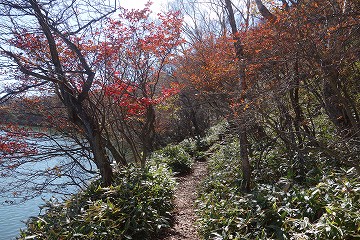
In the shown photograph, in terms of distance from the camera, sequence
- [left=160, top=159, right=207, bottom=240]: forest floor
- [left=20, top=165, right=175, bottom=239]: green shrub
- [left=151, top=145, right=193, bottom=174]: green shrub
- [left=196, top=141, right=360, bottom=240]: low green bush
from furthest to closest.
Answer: [left=151, top=145, right=193, bottom=174]: green shrub, [left=160, top=159, right=207, bottom=240]: forest floor, [left=20, top=165, right=175, bottom=239]: green shrub, [left=196, top=141, right=360, bottom=240]: low green bush

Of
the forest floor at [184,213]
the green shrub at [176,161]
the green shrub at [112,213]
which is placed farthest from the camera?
the green shrub at [176,161]

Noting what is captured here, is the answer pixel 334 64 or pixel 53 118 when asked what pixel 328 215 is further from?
pixel 53 118

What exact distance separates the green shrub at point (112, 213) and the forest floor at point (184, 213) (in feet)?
0.72

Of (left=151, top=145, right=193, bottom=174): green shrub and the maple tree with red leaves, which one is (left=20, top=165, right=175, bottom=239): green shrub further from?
(left=151, top=145, right=193, bottom=174): green shrub

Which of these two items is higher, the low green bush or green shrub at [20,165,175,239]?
green shrub at [20,165,175,239]

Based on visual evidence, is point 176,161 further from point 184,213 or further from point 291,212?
point 291,212

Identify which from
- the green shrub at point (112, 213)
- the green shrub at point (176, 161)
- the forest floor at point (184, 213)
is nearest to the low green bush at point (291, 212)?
the forest floor at point (184, 213)

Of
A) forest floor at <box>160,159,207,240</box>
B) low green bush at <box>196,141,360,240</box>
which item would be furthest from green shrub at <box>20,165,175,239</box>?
low green bush at <box>196,141,360,240</box>

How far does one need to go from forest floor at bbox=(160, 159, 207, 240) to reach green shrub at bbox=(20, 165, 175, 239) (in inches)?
8.6

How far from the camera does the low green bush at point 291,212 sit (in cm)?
351

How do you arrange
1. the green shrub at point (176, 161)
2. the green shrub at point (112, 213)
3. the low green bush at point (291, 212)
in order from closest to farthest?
the low green bush at point (291, 212), the green shrub at point (112, 213), the green shrub at point (176, 161)

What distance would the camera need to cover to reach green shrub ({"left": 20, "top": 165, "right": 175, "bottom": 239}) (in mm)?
4730

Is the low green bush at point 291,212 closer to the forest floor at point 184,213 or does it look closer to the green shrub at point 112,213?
the forest floor at point 184,213

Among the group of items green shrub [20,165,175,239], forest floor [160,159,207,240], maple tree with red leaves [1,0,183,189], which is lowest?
forest floor [160,159,207,240]
